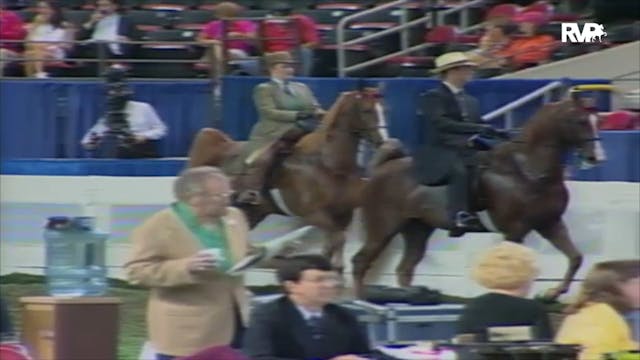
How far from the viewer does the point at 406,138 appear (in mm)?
16188

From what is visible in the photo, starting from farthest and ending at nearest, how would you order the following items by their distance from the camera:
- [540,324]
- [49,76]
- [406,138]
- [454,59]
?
[49,76], [406,138], [454,59], [540,324]

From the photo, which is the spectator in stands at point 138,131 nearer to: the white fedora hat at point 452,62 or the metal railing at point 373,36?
the metal railing at point 373,36

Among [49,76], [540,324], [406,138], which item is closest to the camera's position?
[540,324]

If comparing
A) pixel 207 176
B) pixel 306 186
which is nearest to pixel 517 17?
pixel 306 186

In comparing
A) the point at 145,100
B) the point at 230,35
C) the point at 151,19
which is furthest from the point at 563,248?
the point at 151,19

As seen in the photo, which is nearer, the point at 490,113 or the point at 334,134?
the point at 334,134

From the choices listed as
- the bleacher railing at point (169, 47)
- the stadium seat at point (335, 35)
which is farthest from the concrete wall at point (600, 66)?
the bleacher railing at point (169, 47)

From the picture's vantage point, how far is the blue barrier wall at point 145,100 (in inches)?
654

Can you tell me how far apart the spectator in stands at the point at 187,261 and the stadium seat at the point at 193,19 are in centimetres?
1283

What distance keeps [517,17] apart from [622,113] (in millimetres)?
Answer: 2908

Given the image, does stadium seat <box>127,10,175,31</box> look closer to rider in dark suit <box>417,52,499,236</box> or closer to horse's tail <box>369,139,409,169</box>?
horse's tail <box>369,139,409,169</box>

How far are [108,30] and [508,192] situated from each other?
566 centimetres

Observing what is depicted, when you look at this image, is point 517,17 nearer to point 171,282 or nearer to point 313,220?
point 313,220

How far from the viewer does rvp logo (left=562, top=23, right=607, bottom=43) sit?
18.4m
